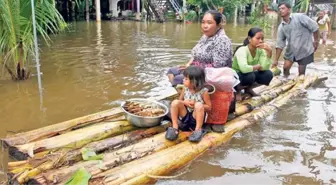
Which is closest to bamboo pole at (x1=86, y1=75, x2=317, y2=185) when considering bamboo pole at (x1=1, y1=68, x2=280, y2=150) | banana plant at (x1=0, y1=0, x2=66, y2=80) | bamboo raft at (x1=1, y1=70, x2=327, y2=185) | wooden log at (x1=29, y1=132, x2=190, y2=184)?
bamboo raft at (x1=1, y1=70, x2=327, y2=185)

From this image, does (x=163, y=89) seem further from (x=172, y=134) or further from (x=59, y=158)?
(x=59, y=158)

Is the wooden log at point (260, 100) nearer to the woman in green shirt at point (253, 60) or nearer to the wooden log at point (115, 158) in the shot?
the woman in green shirt at point (253, 60)

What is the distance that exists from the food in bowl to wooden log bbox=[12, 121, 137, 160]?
18 cm

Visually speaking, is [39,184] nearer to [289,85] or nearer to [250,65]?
[250,65]

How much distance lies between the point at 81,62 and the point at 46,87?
2.65m

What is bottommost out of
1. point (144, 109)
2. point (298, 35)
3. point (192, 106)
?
point (144, 109)

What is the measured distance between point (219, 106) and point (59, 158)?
1.90 metres

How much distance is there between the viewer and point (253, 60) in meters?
5.16

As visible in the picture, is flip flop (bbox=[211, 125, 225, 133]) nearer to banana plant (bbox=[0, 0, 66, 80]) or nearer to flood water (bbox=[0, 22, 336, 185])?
flood water (bbox=[0, 22, 336, 185])

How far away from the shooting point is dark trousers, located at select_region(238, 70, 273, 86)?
5.23 metres

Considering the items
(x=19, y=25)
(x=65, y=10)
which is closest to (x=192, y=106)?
(x=19, y=25)

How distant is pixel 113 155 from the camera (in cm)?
337

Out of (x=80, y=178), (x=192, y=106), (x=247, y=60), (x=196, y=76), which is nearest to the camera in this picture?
(x=80, y=178)

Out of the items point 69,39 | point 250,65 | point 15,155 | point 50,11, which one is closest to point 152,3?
point 69,39
